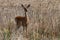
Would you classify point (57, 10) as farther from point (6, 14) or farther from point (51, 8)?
point (6, 14)

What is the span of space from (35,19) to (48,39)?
240cm

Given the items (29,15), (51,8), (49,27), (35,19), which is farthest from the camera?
(51,8)

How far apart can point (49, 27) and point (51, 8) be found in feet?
9.33

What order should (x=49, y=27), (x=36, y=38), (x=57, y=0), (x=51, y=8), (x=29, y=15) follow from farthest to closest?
(x=57, y=0)
(x=51, y=8)
(x=29, y=15)
(x=49, y=27)
(x=36, y=38)

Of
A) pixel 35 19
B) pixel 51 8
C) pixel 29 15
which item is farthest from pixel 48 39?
pixel 51 8

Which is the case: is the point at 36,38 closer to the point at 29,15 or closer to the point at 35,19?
the point at 35,19

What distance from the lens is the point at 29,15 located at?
10062 mm

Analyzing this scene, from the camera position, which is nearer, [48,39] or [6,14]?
[48,39]

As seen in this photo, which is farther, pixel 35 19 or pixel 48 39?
pixel 35 19

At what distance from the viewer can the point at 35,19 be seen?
9.09 meters

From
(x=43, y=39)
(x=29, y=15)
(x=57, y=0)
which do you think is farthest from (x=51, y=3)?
(x=43, y=39)

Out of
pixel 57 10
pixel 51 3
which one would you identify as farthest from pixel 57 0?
pixel 57 10

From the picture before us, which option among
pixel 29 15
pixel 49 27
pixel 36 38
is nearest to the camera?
pixel 36 38

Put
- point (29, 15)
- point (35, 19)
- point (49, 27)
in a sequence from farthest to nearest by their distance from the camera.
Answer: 1. point (29, 15)
2. point (35, 19)
3. point (49, 27)
